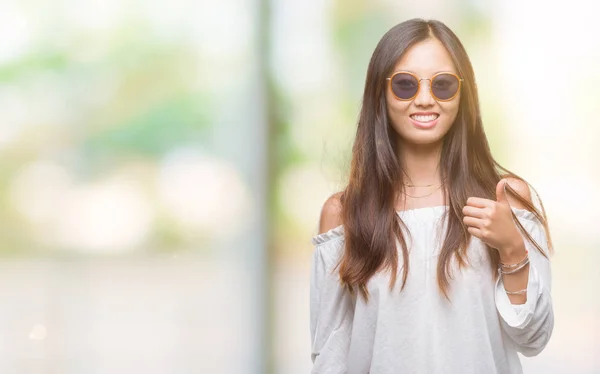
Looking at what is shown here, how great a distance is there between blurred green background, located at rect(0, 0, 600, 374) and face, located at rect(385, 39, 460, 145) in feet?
3.17

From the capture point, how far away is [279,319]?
147 inches

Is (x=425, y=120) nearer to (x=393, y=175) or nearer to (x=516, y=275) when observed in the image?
(x=393, y=175)

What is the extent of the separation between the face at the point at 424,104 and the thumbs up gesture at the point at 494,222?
20cm

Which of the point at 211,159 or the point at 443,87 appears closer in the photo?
the point at 443,87

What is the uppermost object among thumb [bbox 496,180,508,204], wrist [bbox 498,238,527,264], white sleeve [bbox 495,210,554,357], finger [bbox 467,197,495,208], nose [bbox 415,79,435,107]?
nose [bbox 415,79,435,107]

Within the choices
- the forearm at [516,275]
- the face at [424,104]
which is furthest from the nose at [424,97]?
the forearm at [516,275]

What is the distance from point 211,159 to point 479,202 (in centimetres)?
180

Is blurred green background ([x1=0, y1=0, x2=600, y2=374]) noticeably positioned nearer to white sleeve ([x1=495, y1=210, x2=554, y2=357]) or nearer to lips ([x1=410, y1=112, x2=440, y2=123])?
lips ([x1=410, y1=112, x2=440, y2=123])

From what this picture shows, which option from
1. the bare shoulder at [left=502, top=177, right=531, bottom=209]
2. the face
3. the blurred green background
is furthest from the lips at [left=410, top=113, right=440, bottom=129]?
the blurred green background

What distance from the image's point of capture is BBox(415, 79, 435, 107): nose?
1.85 metres

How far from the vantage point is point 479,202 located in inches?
68.0

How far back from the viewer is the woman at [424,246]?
5.96 feet

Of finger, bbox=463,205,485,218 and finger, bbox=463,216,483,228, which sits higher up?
finger, bbox=463,205,485,218

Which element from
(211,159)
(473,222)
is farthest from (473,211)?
(211,159)
